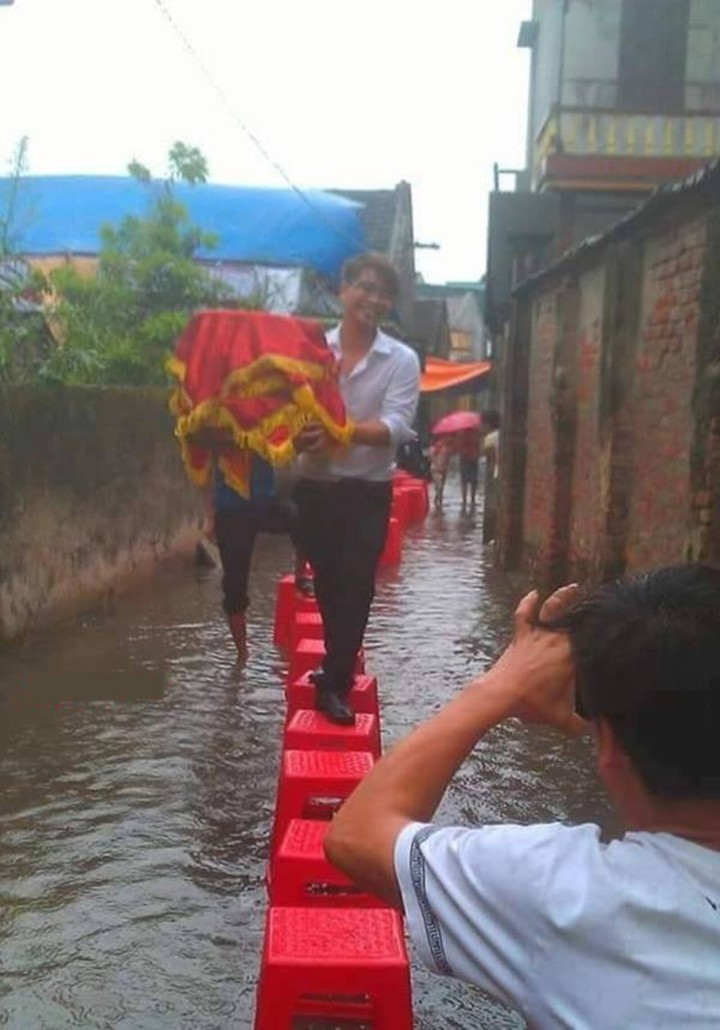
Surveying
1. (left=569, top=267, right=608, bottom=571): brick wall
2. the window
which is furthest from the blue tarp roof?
(left=569, top=267, right=608, bottom=571): brick wall

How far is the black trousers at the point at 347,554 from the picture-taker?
4922 millimetres

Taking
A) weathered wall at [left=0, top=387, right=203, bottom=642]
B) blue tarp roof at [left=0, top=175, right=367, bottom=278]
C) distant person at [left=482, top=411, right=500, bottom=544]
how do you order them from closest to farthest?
weathered wall at [left=0, top=387, right=203, bottom=642]
distant person at [left=482, top=411, right=500, bottom=544]
blue tarp roof at [left=0, top=175, right=367, bottom=278]

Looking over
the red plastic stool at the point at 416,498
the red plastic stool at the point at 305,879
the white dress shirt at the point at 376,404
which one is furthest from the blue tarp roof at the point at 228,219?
the red plastic stool at the point at 305,879

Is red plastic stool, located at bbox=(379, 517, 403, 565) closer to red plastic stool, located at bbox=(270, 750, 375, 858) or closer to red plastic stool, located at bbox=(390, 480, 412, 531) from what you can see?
red plastic stool, located at bbox=(390, 480, 412, 531)

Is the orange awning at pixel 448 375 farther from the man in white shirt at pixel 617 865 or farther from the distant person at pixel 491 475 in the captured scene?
the man in white shirt at pixel 617 865

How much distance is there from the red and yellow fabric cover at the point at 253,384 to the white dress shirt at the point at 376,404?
10cm

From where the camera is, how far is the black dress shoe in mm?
4758

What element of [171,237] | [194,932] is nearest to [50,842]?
[194,932]

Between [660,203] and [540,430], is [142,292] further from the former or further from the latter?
[660,203]

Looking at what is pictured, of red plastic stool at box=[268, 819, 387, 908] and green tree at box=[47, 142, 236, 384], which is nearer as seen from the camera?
red plastic stool at box=[268, 819, 387, 908]

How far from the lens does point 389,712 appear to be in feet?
21.5

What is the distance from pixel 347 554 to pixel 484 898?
3358 millimetres

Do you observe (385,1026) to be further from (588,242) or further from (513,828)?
(588,242)

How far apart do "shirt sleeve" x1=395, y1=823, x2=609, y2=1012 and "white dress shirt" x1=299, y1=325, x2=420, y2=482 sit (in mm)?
3290
